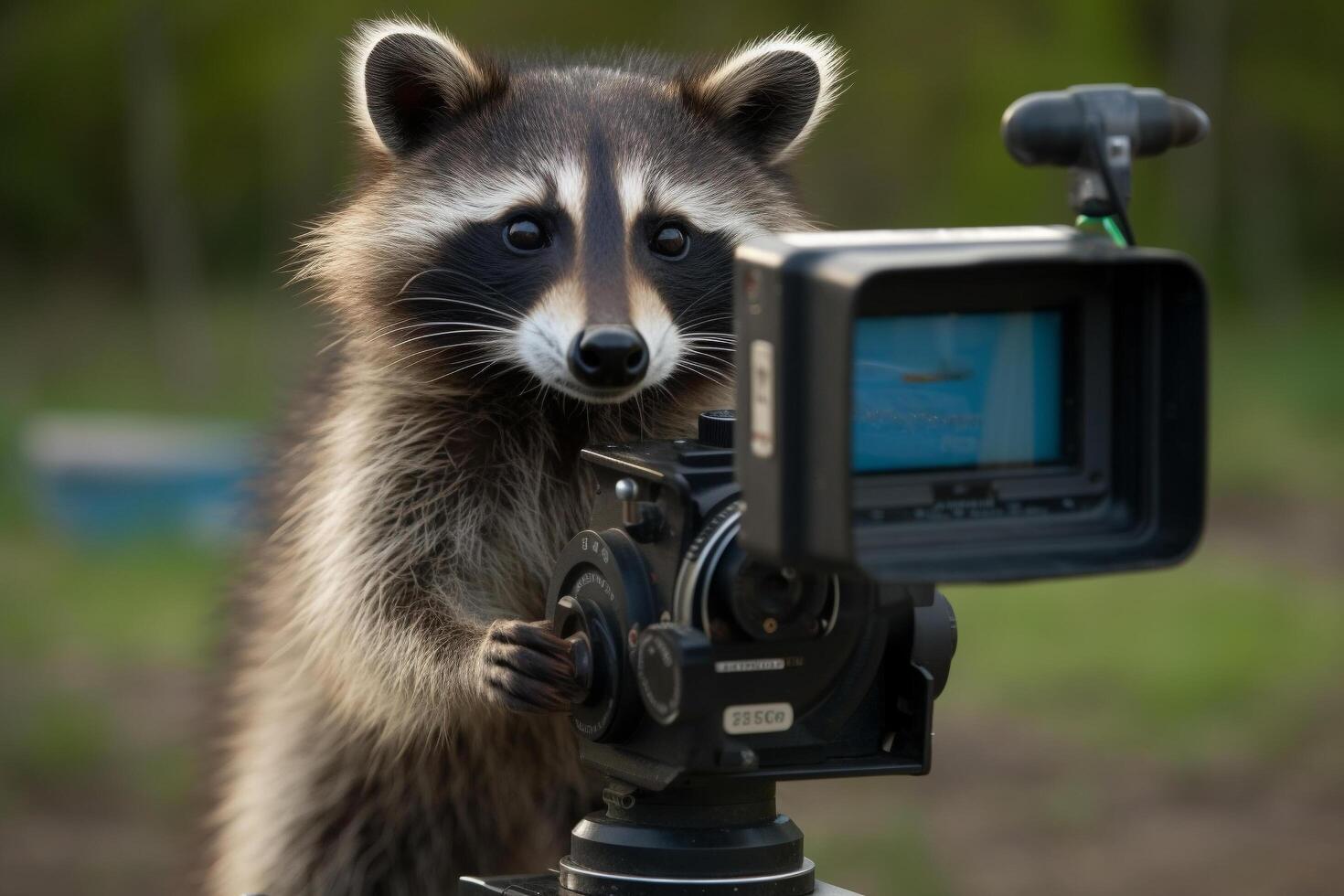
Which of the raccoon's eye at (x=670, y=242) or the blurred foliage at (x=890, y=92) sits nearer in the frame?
the raccoon's eye at (x=670, y=242)

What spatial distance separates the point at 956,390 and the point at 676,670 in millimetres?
344

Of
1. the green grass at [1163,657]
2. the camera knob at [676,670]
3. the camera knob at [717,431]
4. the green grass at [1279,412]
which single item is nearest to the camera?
the camera knob at [676,670]

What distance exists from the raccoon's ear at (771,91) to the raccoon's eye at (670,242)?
9.1 inches

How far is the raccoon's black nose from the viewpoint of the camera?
213 cm

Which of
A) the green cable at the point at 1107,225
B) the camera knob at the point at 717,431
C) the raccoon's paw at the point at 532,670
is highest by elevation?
the green cable at the point at 1107,225

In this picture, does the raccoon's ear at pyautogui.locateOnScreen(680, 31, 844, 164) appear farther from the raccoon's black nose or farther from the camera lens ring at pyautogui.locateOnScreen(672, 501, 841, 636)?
the camera lens ring at pyautogui.locateOnScreen(672, 501, 841, 636)

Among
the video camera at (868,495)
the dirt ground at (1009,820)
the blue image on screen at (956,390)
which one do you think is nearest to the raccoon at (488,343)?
the video camera at (868,495)

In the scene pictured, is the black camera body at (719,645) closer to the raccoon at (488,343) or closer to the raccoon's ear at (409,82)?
the raccoon at (488,343)

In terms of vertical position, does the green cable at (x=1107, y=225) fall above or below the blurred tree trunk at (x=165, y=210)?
below

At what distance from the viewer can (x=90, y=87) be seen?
13.5m

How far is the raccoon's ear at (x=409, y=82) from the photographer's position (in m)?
2.46

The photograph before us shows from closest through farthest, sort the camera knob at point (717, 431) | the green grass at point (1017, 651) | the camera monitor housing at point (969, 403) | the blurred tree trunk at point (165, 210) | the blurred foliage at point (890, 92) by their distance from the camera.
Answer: the camera monitor housing at point (969, 403), the camera knob at point (717, 431), the green grass at point (1017, 651), the blurred foliage at point (890, 92), the blurred tree trunk at point (165, 210)

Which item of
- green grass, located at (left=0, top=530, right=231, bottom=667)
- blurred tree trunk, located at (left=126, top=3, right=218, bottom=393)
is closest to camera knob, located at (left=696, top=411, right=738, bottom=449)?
green grass, located at (left=0, top=530, right=231, bottom=667)

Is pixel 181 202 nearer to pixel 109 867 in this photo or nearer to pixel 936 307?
pixel 109 867
